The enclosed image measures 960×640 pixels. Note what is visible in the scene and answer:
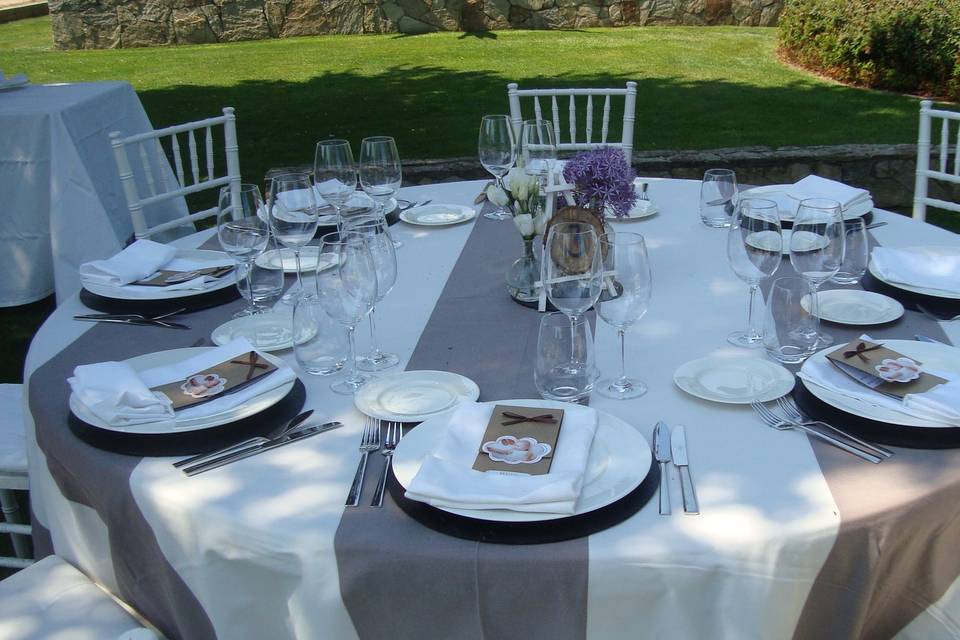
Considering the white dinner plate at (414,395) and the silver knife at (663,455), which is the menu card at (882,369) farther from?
the white dinner plate at (414,395)

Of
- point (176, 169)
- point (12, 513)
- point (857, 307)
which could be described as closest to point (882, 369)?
point (857, 307)

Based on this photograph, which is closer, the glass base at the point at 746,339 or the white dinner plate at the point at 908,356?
the white dinner plate at the point at 908,356

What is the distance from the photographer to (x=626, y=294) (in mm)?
1629

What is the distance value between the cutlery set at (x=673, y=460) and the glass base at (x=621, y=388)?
0.13m

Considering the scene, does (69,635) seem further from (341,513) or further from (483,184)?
(483,184)

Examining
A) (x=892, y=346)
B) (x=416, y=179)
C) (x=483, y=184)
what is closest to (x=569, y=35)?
(x=416, y=179)

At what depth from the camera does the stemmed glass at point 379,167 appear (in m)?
2.53

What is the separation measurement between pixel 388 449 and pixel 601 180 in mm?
863

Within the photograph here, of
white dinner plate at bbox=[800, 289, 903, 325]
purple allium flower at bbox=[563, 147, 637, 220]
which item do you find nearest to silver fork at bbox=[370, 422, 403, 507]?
purple allium flower at bbox=[563, 147, 637, 220]

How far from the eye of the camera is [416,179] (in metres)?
5.37

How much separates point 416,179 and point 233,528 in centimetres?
419

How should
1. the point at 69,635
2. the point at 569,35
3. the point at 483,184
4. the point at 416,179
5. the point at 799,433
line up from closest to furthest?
the point at 799,433
the point at 69,635
the point at 483,184
the point at 416,179
the point at 569,35

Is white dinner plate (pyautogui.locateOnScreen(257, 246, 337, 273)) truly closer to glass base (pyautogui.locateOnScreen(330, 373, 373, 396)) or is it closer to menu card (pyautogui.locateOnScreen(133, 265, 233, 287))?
menu card (pyautogui.locateOnScreen(133, 265, 233, 287))

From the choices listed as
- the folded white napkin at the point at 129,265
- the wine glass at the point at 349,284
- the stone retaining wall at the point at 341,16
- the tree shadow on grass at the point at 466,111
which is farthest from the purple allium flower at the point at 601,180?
the stone retaining wall at the point at 341,16
